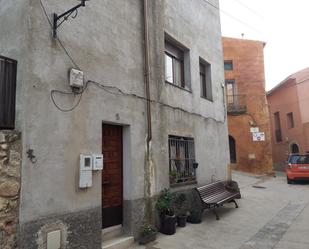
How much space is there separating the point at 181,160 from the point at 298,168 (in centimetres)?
1009

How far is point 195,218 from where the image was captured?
7922mm

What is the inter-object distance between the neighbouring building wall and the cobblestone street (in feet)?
29.1

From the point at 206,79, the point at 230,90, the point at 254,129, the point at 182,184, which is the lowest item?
the point at 182,184

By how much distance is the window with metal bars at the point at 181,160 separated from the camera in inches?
324

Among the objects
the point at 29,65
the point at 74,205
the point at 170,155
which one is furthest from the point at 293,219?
the point at 29,65

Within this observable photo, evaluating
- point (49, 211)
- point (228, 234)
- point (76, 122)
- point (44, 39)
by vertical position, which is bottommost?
point (228, 234)

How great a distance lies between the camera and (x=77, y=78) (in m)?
5.25

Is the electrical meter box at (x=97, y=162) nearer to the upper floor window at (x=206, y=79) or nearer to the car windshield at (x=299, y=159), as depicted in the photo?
the upper floor window at (x=206, y=79)

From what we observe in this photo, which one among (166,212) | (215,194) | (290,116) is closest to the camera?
(166,212)

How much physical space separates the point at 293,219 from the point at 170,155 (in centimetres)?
368

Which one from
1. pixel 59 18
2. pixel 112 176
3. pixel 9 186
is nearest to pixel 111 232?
pixel 112 176

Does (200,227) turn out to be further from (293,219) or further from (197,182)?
(293,219)

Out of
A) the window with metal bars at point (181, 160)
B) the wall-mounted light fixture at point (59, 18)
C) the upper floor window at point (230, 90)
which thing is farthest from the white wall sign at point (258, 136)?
the wall-mounted light fixture at point (59, 18)

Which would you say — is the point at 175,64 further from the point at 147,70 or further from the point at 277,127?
the point at 277,127
